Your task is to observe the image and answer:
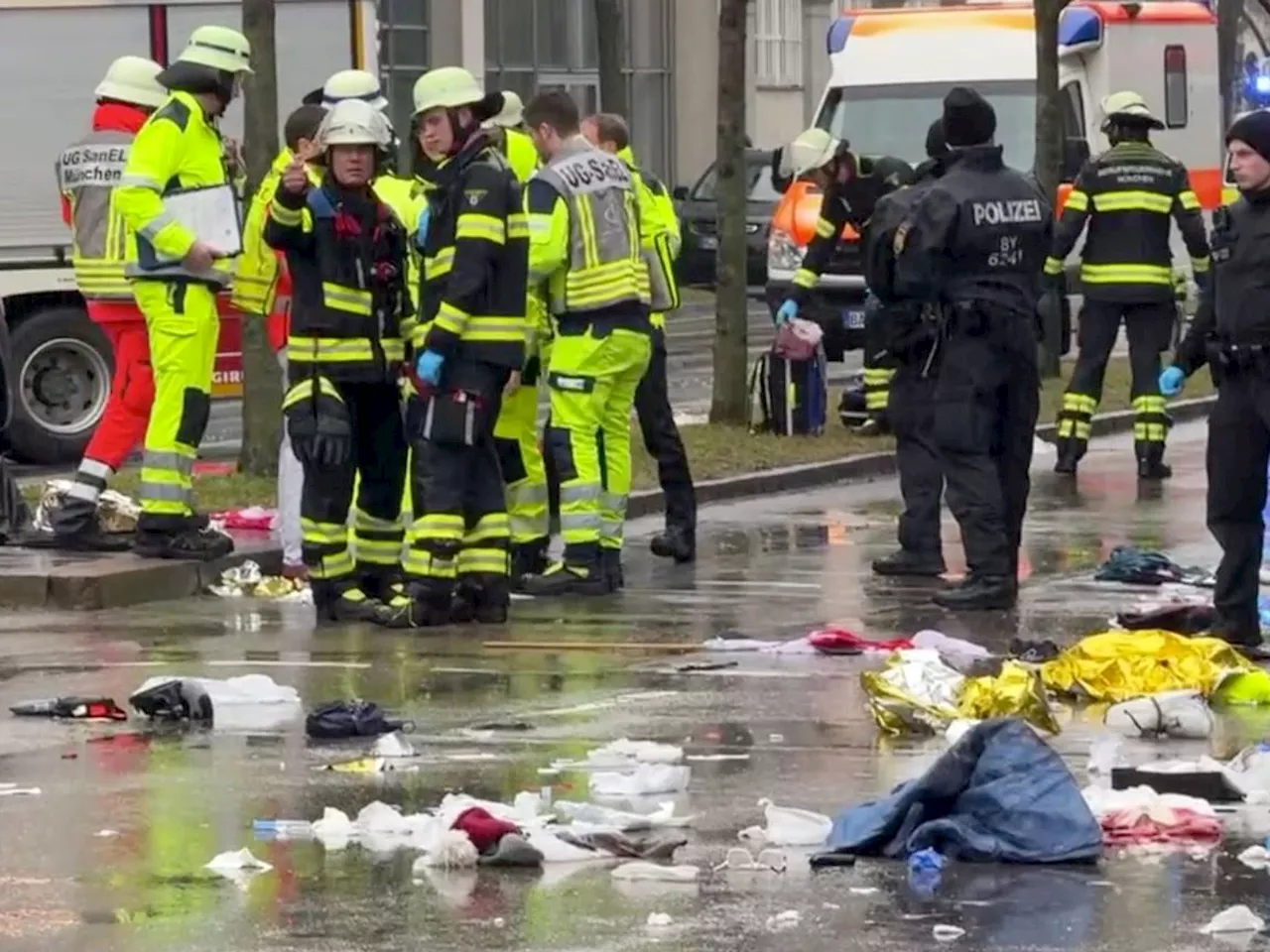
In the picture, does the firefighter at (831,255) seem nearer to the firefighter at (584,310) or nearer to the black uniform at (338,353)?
the firefighter at (584,310)

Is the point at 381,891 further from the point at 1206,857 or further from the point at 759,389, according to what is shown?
the point at 759,389

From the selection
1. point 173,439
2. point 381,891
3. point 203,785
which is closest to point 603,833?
point 381,891

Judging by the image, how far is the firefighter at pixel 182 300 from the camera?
42.9 feet

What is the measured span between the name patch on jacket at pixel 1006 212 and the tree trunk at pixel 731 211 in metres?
6.55

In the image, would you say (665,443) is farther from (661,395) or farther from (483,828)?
(483,828)

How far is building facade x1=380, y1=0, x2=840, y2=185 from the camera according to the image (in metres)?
42.0

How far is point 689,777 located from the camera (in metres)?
8.57

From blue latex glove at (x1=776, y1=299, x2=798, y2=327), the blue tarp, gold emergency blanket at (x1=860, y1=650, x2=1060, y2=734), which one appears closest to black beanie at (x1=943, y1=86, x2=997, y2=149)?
gold emergency blanket at (x1=860, y1=650, x2=1060, y2=734)

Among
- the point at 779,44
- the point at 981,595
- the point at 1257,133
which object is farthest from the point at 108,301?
the point at 779,44

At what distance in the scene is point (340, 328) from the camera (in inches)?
468

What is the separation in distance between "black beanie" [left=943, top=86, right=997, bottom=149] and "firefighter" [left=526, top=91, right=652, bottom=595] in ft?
4.28

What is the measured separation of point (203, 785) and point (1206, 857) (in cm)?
A: 268

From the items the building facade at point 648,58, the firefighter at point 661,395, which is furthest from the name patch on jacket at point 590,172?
the building facade at point 648,58

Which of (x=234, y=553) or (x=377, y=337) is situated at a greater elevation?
(x=377, y=337)
